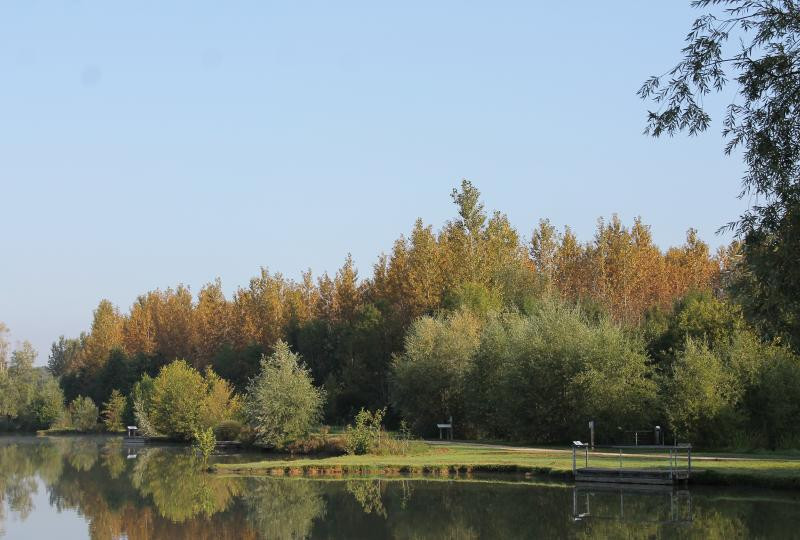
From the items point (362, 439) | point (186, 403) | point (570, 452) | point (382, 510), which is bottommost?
point (382, 510)

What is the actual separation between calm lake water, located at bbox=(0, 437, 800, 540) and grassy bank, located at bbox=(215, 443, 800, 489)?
1.34m

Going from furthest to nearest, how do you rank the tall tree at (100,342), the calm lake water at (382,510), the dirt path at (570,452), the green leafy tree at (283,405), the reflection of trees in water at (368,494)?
the tall tree at (100,342) < the green leafy tree at (283,405) < the dirt path at (570,452) < the reflection of trees in water at (368,494) < the calm lake water at (382,510)

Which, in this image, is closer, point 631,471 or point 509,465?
point 631,471

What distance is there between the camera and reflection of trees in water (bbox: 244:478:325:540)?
25422 mm

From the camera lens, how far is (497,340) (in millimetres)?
48906

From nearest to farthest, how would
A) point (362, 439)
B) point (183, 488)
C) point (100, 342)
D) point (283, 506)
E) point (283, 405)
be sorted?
point (283, 506) < point (183, 488) < point (362, 439) < point (283, 405) < point (100, 342)

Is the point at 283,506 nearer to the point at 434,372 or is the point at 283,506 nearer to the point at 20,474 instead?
the point at 20,474

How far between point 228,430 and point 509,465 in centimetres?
2718

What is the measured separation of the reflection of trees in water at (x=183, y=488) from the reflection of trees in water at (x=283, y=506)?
0.92 meters

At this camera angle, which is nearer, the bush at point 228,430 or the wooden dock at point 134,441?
the bush at point 228,430

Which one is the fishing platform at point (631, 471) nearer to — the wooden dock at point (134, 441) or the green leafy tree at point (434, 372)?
the green leafy tree at point (434, 372)

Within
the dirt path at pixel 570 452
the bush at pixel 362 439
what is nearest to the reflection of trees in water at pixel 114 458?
the bush at pixel 362 439

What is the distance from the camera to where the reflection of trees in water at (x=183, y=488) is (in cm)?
3034

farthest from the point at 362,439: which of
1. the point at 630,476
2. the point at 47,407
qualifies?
the point at 47,407
